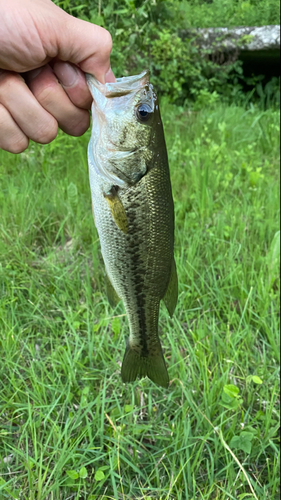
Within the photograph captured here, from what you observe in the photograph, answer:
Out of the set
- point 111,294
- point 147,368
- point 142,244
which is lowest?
point 147,368

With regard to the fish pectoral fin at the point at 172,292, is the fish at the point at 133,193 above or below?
above

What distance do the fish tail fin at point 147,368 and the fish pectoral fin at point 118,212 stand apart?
0.46 meters

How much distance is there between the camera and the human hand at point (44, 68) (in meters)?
1.14

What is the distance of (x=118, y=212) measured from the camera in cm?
110

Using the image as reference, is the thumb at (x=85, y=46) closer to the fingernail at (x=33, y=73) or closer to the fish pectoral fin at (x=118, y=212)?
the fingernail at (x=33, y=73)

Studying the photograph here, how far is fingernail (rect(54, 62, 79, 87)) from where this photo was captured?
132 cm

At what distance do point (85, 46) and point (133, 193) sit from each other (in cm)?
53

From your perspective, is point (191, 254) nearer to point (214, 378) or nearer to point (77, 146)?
point (214, 378)

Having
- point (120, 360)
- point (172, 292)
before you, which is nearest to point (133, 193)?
point (172, 292)

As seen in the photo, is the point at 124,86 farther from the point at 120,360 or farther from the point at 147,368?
the point at 120,360

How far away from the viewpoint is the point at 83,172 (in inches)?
105

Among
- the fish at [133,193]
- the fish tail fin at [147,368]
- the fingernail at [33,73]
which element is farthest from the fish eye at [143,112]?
the fish tail fin at [147,368]

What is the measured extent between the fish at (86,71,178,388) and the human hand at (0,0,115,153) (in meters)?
0.14

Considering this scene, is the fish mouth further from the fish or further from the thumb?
the thumb
